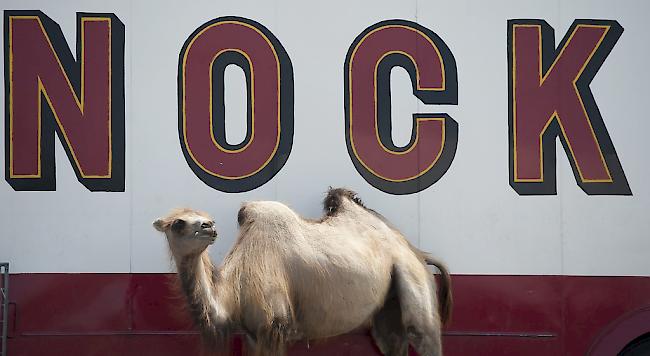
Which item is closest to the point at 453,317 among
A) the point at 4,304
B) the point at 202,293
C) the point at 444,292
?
the point at 444,292

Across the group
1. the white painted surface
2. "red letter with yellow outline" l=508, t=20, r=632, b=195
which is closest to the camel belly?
the white painted surface

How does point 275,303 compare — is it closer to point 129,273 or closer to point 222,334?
point 222,334

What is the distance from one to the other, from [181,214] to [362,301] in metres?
1.44

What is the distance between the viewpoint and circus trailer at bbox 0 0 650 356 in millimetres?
5934

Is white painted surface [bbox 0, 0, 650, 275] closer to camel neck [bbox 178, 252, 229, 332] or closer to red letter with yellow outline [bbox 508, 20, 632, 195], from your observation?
red letter with yellow outline [bbox 508, 20, 632, 195]

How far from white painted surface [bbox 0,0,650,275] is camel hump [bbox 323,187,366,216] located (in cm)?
16

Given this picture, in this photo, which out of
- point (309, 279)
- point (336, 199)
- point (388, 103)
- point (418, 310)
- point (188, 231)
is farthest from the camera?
point (388, 103)

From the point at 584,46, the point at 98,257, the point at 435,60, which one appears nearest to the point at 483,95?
the point at 435,60

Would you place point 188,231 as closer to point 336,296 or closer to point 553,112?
point 336,296

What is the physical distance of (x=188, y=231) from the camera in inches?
193

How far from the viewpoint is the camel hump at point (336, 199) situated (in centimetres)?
591

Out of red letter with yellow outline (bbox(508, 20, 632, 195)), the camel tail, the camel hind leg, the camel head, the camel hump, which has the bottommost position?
the camel hind leg

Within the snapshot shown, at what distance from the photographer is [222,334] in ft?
17.0

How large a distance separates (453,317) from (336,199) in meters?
1.24
